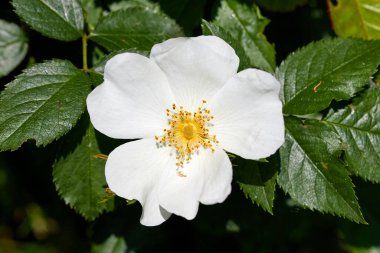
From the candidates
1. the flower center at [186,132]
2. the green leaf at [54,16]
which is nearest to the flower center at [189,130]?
the flower center at [186,132]

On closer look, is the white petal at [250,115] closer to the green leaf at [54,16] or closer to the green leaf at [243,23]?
the green leaf at [243,23]

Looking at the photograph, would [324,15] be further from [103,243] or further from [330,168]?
[103,243]

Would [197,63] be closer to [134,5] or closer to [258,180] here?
[258,180]

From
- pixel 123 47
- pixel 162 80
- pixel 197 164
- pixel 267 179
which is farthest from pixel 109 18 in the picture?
pixel 267 179

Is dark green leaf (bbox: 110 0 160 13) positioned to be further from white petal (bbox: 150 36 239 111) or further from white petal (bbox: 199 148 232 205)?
white petal (bbox: 199 148 232 205)

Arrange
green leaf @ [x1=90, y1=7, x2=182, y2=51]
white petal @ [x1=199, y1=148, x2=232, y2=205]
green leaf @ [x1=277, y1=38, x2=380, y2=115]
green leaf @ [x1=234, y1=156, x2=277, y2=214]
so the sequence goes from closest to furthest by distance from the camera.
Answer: white petal @ [x1=199, y1=148, x2=232, y2=205]
green leaf @ [x1=234, y1=156, x2=277, y2=214]
green leaf @ [x1=277, y1=38, x2=380, y2=115]
green leaf @ [x1=90, y1=7, x2=182, y2=51]

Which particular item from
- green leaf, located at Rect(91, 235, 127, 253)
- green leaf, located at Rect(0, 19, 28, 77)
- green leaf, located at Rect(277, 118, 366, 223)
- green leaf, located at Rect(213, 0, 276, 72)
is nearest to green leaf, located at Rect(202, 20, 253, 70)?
green leaf, located at Rect(277, 118, 366, 223)

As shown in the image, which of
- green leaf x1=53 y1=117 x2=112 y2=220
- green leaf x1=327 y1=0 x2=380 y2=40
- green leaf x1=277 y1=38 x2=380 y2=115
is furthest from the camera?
green leaf x1=327 y1=0 x2=380 y2=40
